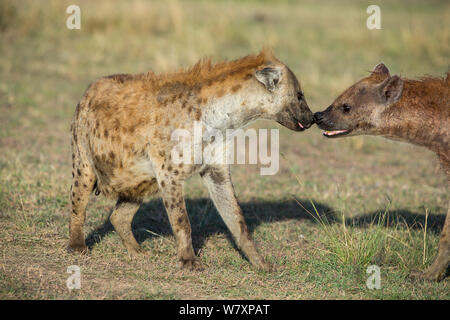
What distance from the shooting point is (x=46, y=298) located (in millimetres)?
3523

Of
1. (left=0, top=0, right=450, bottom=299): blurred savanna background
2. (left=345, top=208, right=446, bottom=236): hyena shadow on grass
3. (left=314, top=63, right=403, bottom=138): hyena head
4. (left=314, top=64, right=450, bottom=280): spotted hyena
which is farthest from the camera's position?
(left=345, top=208, right=446, bottom=236): hyena shadow on grass

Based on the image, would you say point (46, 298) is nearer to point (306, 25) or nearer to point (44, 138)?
point (44, 138)

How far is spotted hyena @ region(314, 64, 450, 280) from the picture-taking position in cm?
413

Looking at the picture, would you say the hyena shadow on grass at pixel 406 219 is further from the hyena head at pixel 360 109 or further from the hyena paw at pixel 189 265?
the hyena paw at pixel 189 265

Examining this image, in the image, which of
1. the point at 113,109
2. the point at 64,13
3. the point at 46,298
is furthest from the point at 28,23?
the point at 46,298

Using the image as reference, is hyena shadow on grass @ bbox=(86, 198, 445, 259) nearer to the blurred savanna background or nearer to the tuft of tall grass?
the blurred savanna background

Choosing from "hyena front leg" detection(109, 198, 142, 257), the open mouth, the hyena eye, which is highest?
the hyena eye

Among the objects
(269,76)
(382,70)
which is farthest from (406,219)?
(269,76)

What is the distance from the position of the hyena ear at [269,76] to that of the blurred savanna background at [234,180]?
3.52 feet

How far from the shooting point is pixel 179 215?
4000 mm

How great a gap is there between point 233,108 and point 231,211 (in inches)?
27.1

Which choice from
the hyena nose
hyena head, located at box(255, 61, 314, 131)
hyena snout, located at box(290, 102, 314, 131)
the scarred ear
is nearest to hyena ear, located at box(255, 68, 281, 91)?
hyena head, located at box(255, 61, 314, 131)

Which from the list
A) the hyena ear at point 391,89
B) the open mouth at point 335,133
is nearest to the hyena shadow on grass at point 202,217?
the open mouth at point 335,133
